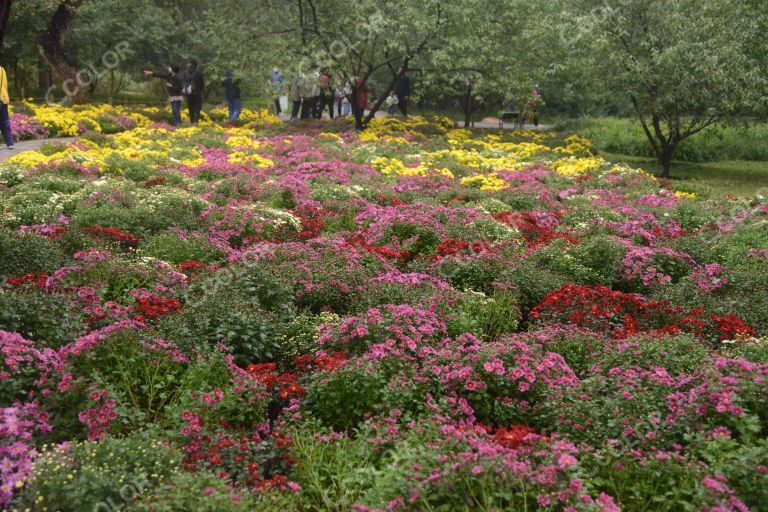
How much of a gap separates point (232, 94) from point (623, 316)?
18597 mm

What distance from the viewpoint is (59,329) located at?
4.47m

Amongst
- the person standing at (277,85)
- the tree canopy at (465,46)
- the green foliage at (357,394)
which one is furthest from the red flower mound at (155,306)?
the person standing at (277,85)

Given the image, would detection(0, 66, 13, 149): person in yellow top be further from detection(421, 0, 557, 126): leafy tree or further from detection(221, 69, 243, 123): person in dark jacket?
detection(421, 0, 557, 126): leafy tree

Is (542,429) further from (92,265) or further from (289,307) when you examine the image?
(92,265)

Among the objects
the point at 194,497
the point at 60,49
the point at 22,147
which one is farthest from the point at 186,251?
the point at 60,49

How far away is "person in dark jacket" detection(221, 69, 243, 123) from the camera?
21184 mm

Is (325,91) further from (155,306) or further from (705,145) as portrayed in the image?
(155,306)

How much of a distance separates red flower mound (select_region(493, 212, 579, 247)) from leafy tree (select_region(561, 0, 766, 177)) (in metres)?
7.12

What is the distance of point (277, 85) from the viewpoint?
65.3ft

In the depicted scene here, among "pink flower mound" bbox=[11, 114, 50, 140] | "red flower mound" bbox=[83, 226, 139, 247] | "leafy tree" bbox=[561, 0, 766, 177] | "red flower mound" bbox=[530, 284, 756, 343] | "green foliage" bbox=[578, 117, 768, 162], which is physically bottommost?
"red flower mound" bbox=[530, 284, 756, 343]

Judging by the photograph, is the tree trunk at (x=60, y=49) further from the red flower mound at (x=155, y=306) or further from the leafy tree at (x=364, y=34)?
the red flower mound at (x=155, y=306)

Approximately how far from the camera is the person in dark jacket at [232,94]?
21.2 metres

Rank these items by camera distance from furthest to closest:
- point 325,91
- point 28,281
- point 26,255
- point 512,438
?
point 325,91
point 26,255
point 28,281
point 512,438

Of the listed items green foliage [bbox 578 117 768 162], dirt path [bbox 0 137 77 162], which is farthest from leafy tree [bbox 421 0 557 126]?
A: dirt path [bbox 0 137 77 162]
